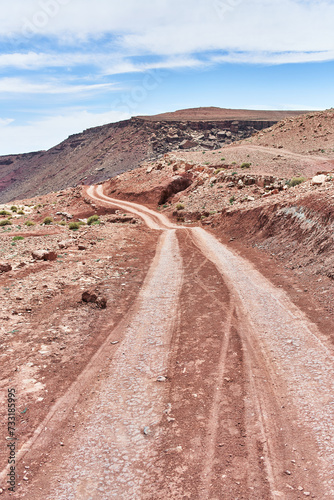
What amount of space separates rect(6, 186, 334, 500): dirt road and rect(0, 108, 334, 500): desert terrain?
0.03m

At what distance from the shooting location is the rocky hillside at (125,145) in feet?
357

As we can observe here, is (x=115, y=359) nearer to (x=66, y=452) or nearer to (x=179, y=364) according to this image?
(x=179, y=364)

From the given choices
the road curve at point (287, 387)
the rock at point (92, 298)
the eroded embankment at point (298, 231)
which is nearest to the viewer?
the road curve at point (287, 387)

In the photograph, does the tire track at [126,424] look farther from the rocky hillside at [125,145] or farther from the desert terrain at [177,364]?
the rocky hillside at [125,145]

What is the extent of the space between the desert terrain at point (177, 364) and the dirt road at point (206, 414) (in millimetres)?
26

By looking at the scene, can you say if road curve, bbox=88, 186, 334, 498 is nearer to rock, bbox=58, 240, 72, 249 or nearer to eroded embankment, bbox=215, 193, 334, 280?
eroded embankment, bbox=215, 193, 334, 280

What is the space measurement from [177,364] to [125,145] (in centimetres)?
11975

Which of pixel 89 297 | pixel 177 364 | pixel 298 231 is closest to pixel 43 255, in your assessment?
pixel 89 297

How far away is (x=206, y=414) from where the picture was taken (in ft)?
19.8

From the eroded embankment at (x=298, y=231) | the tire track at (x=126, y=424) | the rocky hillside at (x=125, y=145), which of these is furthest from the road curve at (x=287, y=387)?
the rocky hillside at (x=125, y=145)

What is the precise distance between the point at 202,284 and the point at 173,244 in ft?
29.7

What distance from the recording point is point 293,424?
5.66 metres

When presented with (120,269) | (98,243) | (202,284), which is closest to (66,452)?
(202,284)

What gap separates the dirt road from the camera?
467 cm
